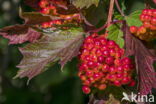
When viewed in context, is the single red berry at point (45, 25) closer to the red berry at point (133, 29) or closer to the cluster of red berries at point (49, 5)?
the cluster of red berries at point (49, 5)

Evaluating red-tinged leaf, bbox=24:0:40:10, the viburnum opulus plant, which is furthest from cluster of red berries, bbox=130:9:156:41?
red-tinged leaf, bbox=24:0:40:10

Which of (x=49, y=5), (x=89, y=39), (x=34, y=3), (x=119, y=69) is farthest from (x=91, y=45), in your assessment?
(x=34, y=3)

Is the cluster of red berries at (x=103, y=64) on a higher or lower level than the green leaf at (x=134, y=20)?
lower

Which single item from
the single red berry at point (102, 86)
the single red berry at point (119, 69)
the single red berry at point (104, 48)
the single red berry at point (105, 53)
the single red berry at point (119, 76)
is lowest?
the single red berry at point (102, 86)

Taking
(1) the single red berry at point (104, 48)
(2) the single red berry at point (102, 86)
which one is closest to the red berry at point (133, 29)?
(1) the single red berry at point (104, 48)

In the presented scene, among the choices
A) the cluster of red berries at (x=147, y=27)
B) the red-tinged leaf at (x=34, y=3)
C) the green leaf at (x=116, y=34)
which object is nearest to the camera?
the cluster of red berries at (x=147, y=27)

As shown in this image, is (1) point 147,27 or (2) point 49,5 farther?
(2) point 49,5

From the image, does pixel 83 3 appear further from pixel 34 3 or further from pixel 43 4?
pixel 34 3
